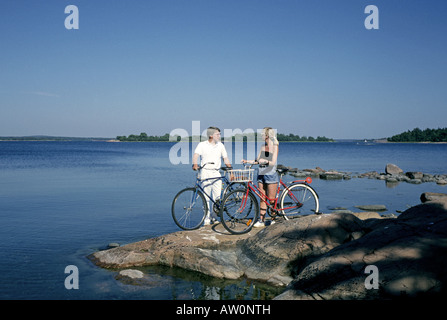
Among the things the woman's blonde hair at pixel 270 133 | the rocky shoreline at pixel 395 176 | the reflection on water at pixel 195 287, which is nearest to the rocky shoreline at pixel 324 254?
the reflection on water at pixel 195 287

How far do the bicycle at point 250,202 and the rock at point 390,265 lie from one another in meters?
3.02

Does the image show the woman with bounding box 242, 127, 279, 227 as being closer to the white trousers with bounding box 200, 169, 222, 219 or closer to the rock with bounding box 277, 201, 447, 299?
the white trousers with bounding box 200, 169, 222, 219

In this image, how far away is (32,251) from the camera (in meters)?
8.58

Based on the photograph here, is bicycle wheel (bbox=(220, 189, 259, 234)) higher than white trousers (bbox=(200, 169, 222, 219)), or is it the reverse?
white trousers (bbox=(200, 169, 222, 219))

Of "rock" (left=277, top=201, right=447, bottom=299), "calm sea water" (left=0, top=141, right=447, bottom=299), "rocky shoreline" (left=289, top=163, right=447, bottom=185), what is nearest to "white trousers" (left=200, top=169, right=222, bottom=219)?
"calm sea water" (left=0, top=141, right=447, bottom=299)

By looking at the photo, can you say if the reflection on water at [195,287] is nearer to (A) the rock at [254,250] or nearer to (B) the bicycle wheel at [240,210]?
(A) the rock at [254,250]

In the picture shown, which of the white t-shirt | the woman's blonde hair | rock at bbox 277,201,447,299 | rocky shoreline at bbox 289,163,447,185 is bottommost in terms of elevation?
rocky shoreline at bbox 289,163,447,185

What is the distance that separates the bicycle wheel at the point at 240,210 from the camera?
8.52 metres

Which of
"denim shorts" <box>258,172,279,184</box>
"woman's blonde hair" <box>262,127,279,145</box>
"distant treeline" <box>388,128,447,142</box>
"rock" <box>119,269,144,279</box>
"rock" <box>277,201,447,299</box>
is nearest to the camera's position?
"rock" <box>277,201,447,299</box>

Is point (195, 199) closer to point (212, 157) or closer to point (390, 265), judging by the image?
point (212, 157)

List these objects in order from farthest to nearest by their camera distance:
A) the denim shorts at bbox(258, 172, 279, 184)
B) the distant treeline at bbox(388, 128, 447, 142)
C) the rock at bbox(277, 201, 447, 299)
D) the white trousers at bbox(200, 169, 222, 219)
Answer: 1. the distant treeline at bbox(388, 128, 447, 142)
2. the white trousers at bbox(200, 169, 222, 219)
3. the denim shorts at bbox(258, 172, 279, 184)
4. the rock at bbox(277, 201, 447, 299)

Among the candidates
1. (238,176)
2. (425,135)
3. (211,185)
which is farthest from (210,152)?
(425,135)

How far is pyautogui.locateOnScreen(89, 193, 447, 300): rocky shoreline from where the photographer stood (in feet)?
14.9
